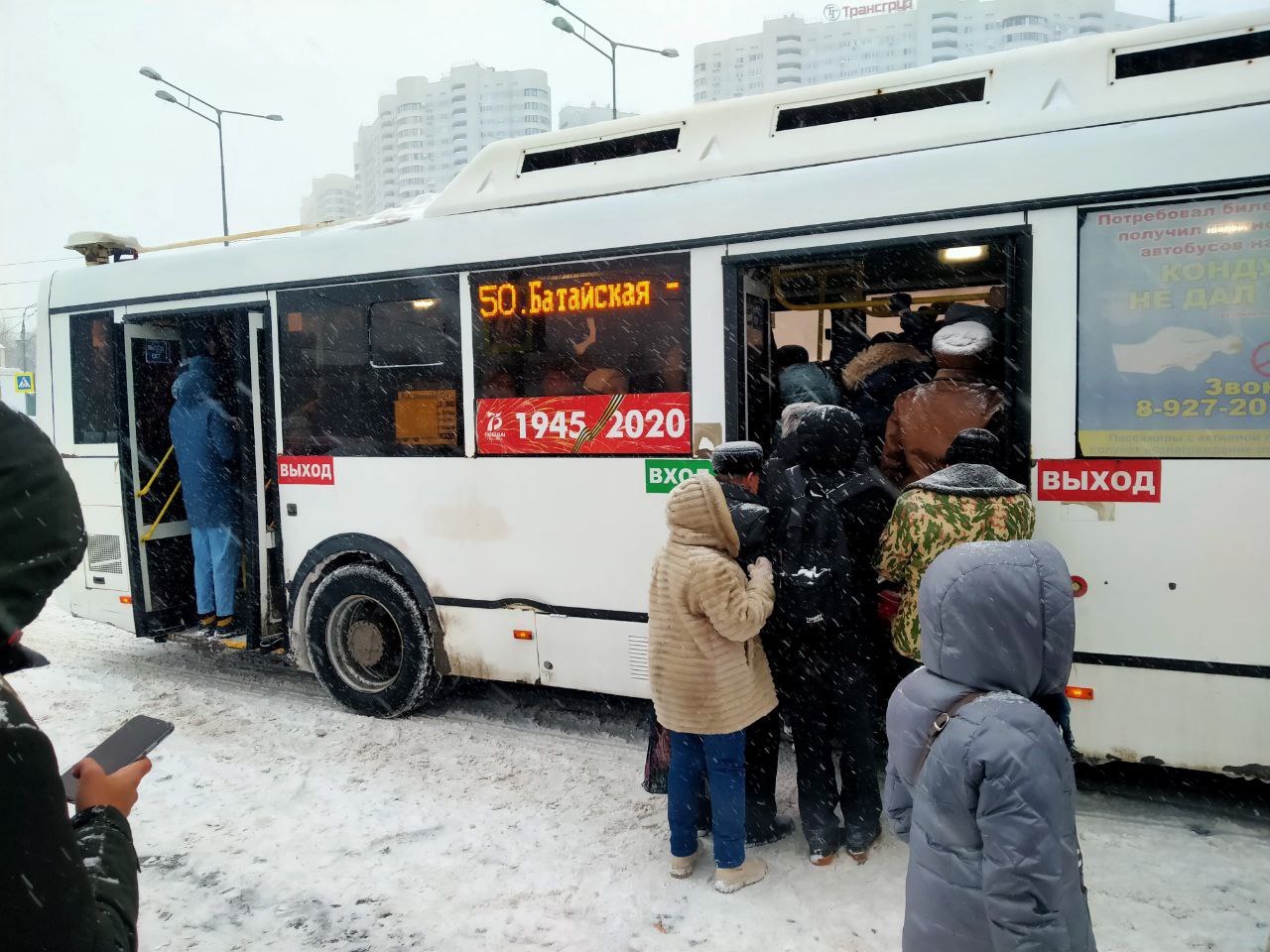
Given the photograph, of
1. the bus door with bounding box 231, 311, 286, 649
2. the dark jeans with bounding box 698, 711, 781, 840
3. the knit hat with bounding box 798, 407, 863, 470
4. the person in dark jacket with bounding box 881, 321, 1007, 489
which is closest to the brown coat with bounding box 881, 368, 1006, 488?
the person in dark jacket with bounding box 881, 321, 1007, 489

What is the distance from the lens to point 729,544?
345 cm

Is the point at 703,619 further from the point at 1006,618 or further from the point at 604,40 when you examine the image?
the point at 604,40

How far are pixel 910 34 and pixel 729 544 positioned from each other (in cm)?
10011

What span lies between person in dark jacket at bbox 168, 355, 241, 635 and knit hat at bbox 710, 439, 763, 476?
4.22 meters

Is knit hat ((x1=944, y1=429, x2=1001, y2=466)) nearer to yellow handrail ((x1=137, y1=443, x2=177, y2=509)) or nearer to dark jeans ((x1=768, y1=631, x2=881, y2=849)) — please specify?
dark jeans ((x1=768, y1=631, x2=881, y2=849))

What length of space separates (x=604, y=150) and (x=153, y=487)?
4268mm

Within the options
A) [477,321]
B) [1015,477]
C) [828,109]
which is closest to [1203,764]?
[1015,477]

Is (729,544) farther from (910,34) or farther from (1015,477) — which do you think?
(910,34)

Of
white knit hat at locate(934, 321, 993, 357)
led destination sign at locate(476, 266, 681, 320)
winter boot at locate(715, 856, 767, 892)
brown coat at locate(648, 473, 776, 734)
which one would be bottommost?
winter boot at locate(715, 856, 767, 892)

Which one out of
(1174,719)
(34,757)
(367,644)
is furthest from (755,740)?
(34,757)

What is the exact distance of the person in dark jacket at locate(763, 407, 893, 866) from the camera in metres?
3.66

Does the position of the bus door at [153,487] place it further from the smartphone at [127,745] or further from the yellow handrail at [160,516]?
the smartphone at [127,745]

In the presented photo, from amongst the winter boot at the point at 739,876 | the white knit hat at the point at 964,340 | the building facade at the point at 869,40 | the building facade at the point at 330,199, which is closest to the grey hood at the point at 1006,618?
the winter boot at the point at 739,876

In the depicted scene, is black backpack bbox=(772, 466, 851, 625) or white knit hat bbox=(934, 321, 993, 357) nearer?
black backpack bbox=(772, 466, 851, 625)
